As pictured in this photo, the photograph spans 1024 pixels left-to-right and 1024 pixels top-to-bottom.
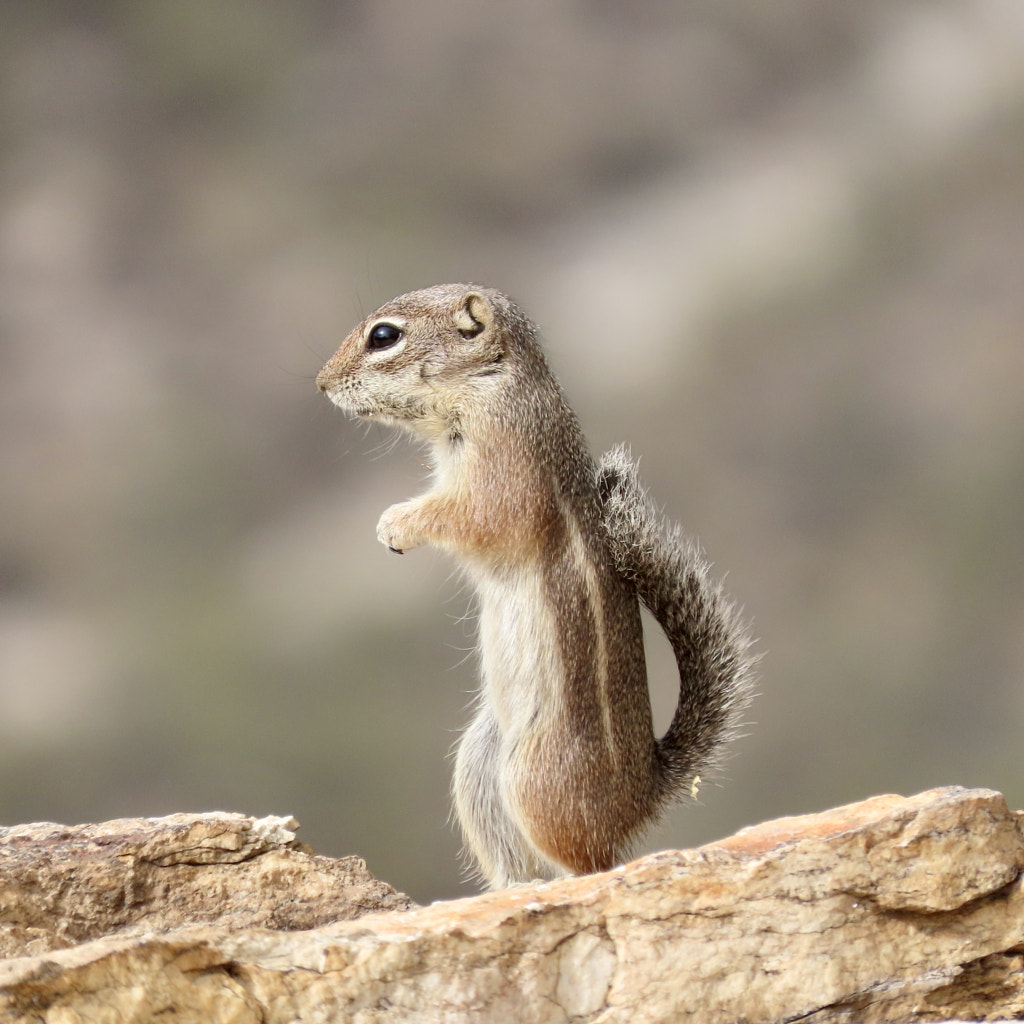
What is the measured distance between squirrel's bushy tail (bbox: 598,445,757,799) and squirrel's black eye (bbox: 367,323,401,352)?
1.61 feet

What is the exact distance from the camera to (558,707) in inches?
95.6

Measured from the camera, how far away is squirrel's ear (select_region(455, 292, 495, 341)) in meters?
2.50

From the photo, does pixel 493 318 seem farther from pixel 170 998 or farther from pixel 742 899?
pixel 170 998

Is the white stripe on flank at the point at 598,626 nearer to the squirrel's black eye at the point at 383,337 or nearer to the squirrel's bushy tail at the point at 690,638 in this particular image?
the squirrel's bushy tail at the point at 690,638

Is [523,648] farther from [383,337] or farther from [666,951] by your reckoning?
[666,951]

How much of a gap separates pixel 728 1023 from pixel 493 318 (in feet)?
4.51

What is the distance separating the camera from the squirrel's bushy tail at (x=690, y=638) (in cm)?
260

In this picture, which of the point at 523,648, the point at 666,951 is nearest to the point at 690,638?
the point at 523,648

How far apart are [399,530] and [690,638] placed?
0.65 m

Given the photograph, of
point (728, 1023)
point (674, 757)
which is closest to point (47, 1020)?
point (728, 1023)

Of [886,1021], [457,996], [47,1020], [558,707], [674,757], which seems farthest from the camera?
[674,757]

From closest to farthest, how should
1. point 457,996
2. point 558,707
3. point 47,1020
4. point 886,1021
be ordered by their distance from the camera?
point 47,1020
point 457,996
point 886,1021
point 558,707

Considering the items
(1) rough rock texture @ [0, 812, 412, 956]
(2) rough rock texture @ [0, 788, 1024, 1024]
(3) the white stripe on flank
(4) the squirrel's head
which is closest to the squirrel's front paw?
(4) the squirrel's head

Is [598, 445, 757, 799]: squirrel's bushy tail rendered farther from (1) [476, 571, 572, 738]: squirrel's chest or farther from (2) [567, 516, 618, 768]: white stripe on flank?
(1) [476, 571, 572, 738]: squirrel's chest
